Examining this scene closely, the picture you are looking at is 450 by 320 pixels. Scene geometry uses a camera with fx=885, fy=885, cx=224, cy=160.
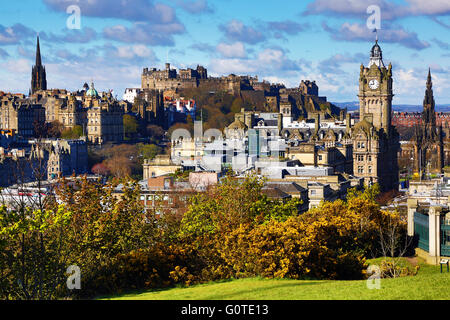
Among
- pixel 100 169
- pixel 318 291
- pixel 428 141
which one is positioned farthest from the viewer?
pixel 428 141

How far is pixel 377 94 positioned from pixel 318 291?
304 ft

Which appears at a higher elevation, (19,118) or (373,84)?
(373,84)

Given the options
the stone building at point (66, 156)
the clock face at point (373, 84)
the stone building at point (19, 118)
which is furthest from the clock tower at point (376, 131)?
the stone building at point (19, 118)

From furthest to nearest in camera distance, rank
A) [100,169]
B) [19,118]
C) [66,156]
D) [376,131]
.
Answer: [19,118] → [66,156] → [100,169] → [376,131]

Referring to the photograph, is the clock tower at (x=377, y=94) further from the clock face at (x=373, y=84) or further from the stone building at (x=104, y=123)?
the stone building at (x=104, y=123)

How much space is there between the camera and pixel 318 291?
2611 cm

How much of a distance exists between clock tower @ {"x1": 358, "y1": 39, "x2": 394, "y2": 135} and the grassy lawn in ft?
290

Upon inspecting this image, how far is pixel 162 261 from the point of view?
3316 cm

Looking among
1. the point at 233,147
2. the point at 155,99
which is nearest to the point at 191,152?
the point at 233,147

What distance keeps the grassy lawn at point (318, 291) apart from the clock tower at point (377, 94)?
8833 cm

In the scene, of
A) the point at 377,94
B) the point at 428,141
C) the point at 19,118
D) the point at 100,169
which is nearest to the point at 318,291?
the point at 377,94

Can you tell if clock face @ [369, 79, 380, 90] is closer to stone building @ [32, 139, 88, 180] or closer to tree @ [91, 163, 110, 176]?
tree @ [91, 163, 110, 176]

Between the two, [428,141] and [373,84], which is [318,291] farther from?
[428,141]
